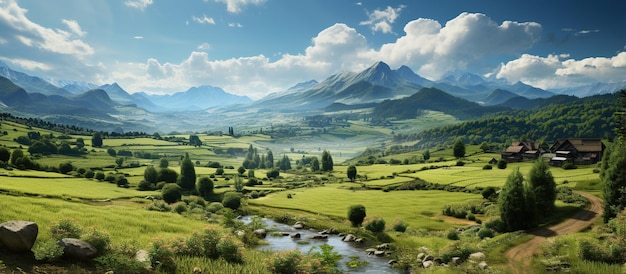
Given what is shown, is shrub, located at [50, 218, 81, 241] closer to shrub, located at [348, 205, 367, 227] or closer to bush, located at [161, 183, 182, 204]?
shrub, located at [348, 205, 367, 227]

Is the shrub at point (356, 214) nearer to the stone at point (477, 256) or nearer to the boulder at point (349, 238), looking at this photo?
the boulder at point (349, 238)

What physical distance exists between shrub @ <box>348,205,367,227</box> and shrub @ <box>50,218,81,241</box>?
109ft

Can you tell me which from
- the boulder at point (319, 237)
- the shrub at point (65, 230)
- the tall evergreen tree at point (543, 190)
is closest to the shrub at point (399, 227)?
the boulder at point (319, 237)

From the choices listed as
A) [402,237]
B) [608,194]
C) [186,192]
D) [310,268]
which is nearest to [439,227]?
[402,237]

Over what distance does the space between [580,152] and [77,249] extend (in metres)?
125

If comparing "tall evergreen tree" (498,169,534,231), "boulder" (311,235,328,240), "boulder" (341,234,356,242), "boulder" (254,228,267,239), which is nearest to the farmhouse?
"tall evergreen tree" (498,169,534,231)

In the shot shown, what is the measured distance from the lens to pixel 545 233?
1452 inches

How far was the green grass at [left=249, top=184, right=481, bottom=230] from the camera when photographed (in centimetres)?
5372

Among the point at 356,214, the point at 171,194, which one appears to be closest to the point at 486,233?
the point at 356,214

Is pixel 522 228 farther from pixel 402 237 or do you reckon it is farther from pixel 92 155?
pixel 92 155

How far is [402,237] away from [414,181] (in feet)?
172

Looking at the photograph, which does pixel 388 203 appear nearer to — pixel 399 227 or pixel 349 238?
pixel 399 227

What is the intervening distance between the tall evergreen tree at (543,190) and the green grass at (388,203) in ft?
37.1

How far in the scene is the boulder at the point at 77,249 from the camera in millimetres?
17734
